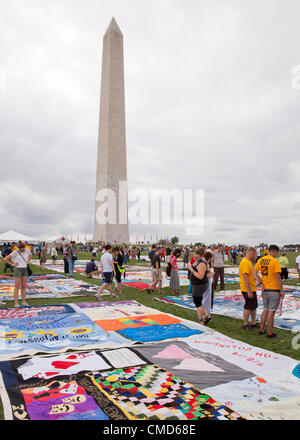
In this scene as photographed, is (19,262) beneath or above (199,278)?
above

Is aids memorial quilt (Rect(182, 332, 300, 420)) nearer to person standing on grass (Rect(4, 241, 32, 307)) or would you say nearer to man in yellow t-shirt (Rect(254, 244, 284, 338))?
man in yellow t-shirt (Rect(254, 244, 284, 338))

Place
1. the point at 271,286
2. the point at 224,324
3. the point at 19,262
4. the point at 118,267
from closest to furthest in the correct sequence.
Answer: the point at 271,286
the point at 224,324
the point at 19,262
the point at 118,267

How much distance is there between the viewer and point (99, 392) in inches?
129

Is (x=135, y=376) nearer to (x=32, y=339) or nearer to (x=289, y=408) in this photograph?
(x=289, y=408)

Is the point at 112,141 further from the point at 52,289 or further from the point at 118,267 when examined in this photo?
the point at 118,267

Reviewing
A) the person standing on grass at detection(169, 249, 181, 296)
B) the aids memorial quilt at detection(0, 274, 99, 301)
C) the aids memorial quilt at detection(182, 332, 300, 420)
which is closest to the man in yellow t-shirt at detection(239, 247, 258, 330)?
the aids memorial quilt at detection(182, 332, 300, 420)

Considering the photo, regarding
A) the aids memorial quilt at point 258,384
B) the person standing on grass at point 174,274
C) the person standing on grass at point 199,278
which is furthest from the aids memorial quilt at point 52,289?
the aids memorial quilt at point 258,384

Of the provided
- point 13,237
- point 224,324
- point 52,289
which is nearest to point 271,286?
point 224,324

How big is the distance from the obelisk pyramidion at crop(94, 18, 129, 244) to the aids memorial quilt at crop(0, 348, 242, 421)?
105ft

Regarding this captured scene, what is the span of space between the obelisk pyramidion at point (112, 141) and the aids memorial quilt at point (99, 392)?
3203cm

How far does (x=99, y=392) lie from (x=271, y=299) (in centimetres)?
346
